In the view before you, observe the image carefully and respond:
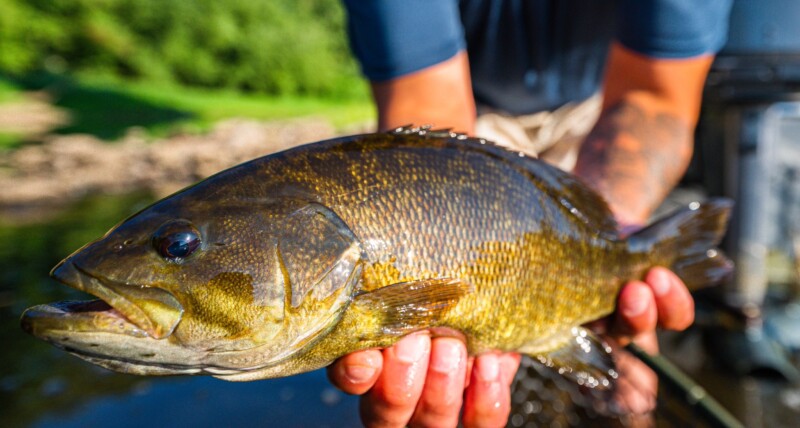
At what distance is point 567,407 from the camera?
334cm

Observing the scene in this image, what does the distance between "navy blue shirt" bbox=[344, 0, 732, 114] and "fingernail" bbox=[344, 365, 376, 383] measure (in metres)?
1.54

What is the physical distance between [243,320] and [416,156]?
0.66 m

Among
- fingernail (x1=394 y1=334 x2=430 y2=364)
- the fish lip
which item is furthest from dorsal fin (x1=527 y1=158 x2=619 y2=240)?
the fish lip

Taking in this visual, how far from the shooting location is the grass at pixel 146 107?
16.1m

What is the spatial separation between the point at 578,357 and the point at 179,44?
27.9 m

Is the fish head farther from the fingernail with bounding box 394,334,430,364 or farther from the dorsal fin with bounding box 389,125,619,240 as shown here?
the dorsal fin with bounding box 389,125,619,240

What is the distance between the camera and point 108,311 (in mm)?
1452

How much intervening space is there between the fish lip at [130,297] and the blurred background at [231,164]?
182 centimetres

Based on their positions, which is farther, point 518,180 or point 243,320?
point 518,180

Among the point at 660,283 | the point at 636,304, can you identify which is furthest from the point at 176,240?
the point at 660,283

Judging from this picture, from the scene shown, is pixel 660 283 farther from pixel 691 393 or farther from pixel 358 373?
pixel 358 373

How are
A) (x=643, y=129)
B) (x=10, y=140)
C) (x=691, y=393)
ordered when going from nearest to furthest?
(x=691, y=393), (x=643, y=129), (x=10, y=140)

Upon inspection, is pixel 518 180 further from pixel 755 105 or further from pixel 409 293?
pixel 755 105

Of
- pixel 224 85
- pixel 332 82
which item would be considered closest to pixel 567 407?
pixel 224 85
